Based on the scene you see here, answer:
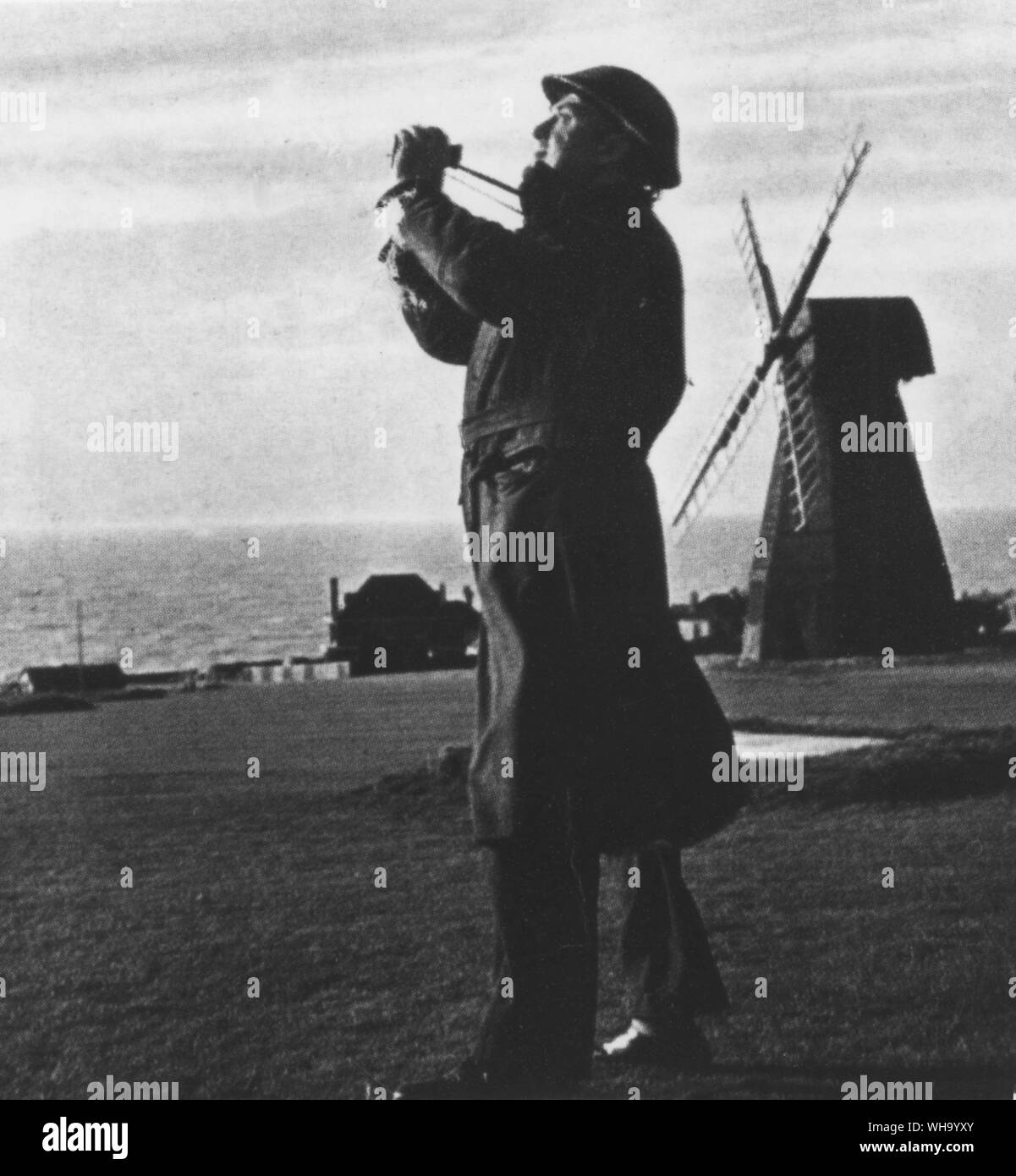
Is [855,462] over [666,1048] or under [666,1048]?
over

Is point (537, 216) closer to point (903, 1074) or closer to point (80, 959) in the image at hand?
point (903, 1074)

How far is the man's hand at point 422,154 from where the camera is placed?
4.10 metres

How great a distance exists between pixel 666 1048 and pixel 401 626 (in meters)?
16.9

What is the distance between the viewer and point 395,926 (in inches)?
245

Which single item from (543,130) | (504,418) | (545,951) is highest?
(543,130)

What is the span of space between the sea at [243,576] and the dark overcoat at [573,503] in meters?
0.84

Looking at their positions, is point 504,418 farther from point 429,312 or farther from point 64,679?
point 64,679

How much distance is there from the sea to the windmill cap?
137 centimetres

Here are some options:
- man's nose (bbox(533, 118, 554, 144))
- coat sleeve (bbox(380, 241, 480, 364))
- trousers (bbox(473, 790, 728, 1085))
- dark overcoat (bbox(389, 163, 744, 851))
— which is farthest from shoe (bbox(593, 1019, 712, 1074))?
man's nose (bbox(533, 118, 554, 144))

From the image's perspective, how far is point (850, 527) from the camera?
17.3 m

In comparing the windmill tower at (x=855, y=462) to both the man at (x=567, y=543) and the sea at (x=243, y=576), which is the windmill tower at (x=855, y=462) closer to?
the sea at (x=243, y=576)

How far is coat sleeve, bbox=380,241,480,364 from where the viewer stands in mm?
4293

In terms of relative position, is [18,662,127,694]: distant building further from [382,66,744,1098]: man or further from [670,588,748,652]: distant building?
[382,66,744,1098]: man

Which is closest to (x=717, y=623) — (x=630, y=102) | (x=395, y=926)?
(x=395, y=926)
